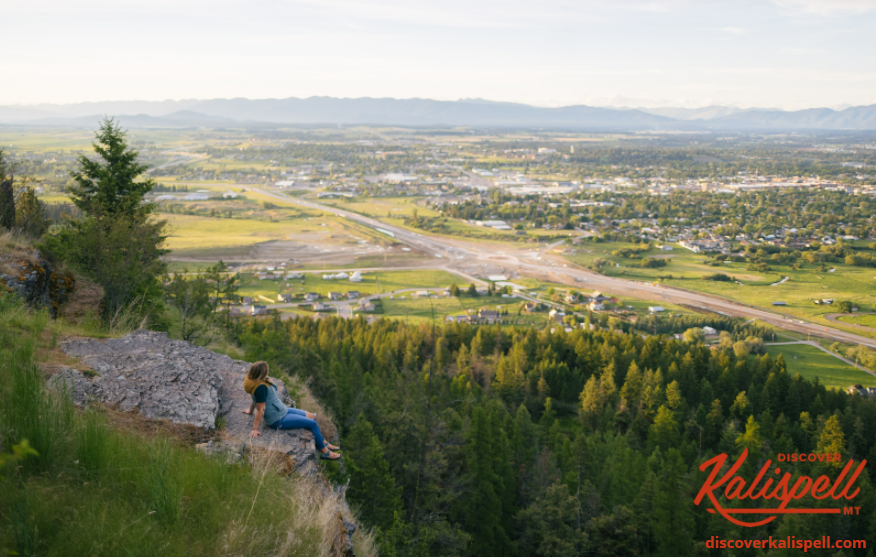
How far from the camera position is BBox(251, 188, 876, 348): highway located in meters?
51.6

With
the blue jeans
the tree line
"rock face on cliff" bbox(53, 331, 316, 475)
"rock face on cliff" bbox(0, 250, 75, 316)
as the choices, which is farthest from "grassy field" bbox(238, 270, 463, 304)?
the blue jeans

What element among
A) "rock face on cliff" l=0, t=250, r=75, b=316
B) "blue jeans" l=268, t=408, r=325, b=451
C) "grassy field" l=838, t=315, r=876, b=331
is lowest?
"grassy field" l=838, t=315, r=876, b=331

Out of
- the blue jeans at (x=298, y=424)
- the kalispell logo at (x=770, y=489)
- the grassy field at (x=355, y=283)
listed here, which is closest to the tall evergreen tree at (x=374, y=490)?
the blue jeans at (x=298, y=424)

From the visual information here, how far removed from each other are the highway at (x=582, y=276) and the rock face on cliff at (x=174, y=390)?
56415 millimetres

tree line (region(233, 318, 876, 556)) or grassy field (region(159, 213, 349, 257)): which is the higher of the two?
grassy field (region(159, 213, 349, 257))

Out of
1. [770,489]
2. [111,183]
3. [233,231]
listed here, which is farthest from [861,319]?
[233,231]

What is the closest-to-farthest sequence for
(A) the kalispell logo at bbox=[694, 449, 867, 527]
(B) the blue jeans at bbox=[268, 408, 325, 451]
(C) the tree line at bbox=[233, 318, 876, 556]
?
(B) the blue jeans at bbox=[268, 408, 325, 451], (C) the tree line at bbox=[233, 318, 876, 556], (A) the kalispell logo at bbox=[694, 449, 867, 527]

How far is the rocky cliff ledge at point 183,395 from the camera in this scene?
6367 millimetres

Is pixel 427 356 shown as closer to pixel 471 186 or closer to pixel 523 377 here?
pixel 523 377

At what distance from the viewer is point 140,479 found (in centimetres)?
447

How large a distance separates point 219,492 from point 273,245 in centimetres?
7139

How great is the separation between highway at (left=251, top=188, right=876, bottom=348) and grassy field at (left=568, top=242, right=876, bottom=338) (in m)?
2.21

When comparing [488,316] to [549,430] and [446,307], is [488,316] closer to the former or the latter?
[446,307]

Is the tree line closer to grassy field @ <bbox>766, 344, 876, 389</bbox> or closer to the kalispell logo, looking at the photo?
the kalispell logo
